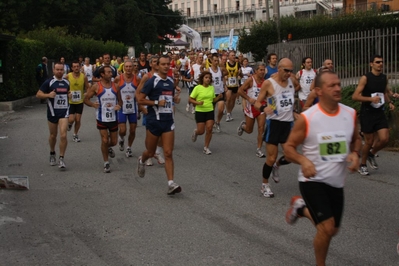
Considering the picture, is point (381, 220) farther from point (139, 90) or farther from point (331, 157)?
point (139, 90)

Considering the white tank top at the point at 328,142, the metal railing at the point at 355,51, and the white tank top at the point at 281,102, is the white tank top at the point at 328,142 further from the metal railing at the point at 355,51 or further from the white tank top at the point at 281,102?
the metal railing at the point at 355,51

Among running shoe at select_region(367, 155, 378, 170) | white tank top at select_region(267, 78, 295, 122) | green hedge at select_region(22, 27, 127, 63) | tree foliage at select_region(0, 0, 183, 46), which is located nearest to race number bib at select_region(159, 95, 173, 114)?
white tank top at select_region(267, 78, 295, 122)

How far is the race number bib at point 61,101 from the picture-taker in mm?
11719

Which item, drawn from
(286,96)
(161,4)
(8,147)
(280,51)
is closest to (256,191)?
(286,96)

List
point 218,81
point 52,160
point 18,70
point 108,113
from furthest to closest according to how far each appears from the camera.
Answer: point 18,70
point 218,81
point 52,160
point 108,113

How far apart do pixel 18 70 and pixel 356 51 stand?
1485cm

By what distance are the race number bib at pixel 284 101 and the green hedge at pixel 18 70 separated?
17.1 metres

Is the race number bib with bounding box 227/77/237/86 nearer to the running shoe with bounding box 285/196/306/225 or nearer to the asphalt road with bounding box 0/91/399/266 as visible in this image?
the asphalt road with bounding box 0/91/399/266

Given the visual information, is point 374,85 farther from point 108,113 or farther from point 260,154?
point 108,113

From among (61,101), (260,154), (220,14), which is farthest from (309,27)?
(220,14)

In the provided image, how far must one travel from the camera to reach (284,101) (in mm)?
9219

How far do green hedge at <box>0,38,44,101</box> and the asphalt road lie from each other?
480 inches

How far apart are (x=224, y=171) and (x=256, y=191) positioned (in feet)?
5.68

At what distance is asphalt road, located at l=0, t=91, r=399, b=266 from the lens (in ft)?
20.6
